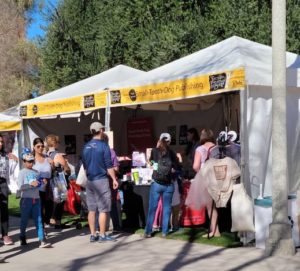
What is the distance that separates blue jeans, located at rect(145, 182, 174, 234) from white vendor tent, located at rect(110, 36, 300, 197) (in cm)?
139

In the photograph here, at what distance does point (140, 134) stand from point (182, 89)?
6067 millimetres

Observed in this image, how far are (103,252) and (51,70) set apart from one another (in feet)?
57.9

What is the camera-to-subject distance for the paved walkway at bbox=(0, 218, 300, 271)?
23.2ft

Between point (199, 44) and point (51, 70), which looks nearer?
point (199, 44)

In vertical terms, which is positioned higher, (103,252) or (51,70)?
(51,70)

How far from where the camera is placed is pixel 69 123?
55.1 ft

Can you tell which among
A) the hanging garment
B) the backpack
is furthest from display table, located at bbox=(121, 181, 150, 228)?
the hanging garment

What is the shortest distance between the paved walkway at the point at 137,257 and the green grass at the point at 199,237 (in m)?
0.21

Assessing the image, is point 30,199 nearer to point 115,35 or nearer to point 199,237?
point 199,237

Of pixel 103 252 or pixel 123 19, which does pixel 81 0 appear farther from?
pixel 103 252

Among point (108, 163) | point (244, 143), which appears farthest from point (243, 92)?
point (108, 163)

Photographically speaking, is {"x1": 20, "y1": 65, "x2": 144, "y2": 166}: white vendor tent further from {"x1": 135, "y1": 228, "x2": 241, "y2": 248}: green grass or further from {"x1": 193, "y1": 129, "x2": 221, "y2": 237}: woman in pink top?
{"x1": 135, "y1": 228, "x2": 241, "y2": 248}: green grass

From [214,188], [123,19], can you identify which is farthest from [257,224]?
Answer: [123,19]

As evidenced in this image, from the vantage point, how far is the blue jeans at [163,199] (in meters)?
9.09
